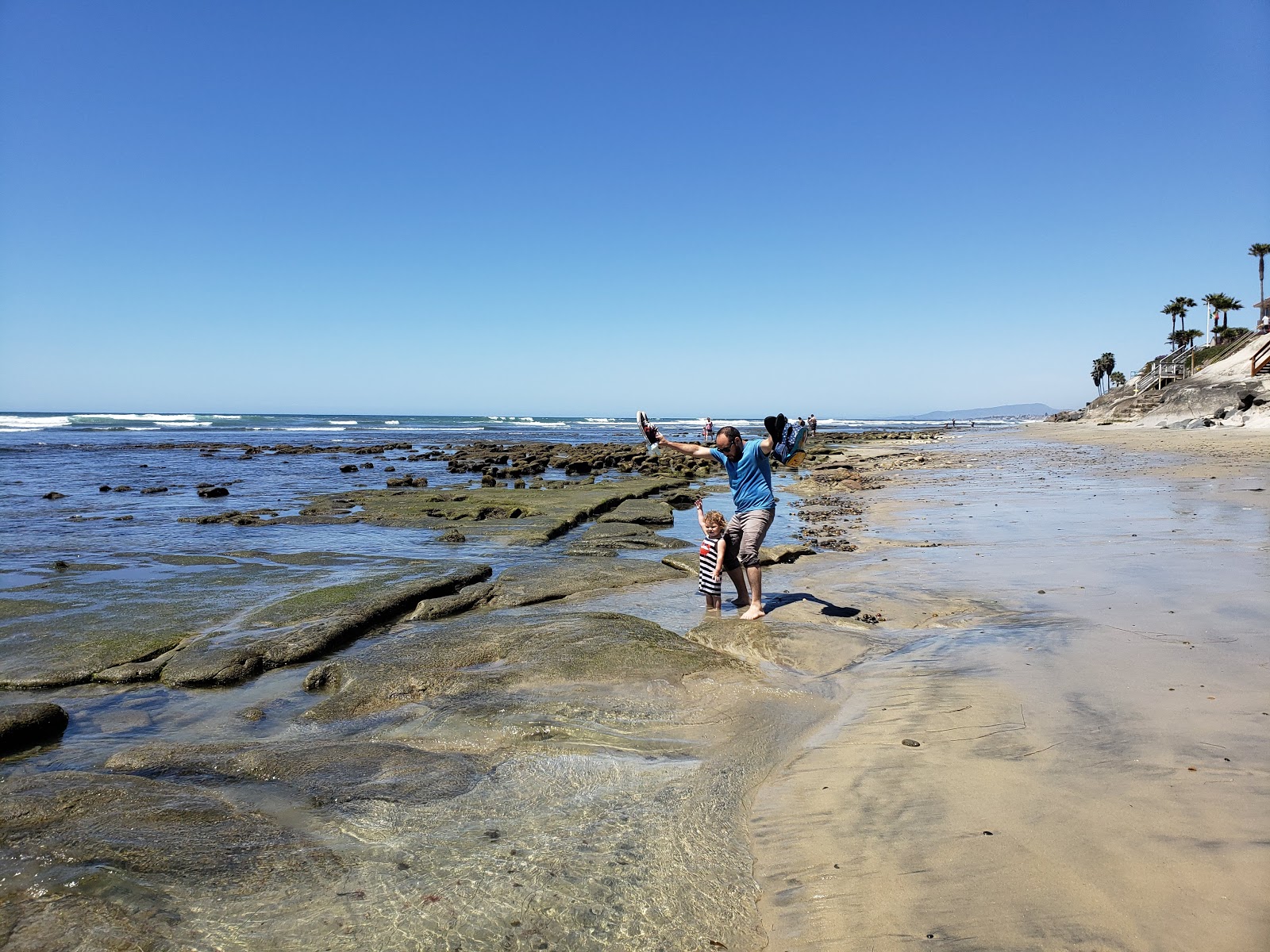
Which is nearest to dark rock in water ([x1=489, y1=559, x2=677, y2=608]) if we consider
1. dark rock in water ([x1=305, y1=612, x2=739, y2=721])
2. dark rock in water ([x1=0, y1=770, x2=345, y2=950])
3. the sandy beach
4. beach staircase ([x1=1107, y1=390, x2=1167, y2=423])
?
the sandy beach

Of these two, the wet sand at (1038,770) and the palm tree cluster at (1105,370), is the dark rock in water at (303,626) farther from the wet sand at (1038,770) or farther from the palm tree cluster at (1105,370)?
the palm tree cluster at (1105,370)

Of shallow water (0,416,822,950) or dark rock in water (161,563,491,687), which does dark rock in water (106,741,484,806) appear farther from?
dark rock in water (161,563,491,687)

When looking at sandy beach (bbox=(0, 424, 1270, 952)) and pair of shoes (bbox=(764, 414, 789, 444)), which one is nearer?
sandy beach (bbox=(0, 424, 1270, 952))

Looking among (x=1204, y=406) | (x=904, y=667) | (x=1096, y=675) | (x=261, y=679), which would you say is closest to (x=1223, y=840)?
(x=1096, y=675)

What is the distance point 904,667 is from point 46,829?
5445mm

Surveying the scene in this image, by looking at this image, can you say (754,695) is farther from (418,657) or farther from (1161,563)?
(1161,563)

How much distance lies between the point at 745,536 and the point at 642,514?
26.0ft

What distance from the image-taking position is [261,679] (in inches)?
244

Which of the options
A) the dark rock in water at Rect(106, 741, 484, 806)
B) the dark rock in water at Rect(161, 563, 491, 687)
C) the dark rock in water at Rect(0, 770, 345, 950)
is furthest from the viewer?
the dark rock in water at Rect(161, 563, 491, 687)

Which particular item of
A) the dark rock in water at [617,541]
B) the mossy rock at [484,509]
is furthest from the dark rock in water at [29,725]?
the mossy rock at [484,509]

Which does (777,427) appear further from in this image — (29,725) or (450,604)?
(29,725)

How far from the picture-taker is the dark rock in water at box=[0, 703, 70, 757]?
15.4ft

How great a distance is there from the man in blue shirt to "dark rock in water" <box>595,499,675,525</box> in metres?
7.05

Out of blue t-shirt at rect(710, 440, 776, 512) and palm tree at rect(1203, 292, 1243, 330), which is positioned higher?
palm tree at rect(1203, 292, 1243, 330)
